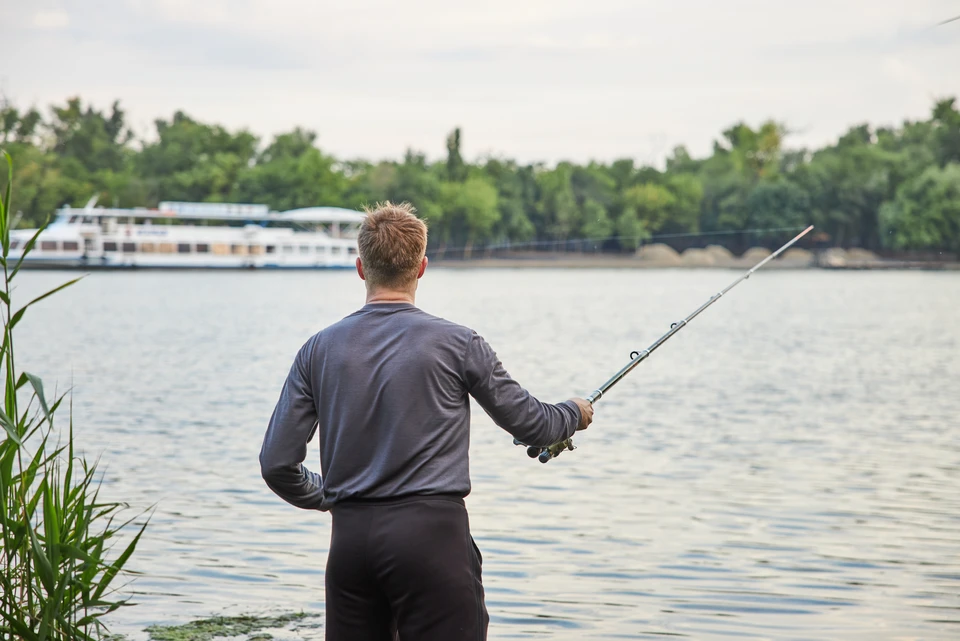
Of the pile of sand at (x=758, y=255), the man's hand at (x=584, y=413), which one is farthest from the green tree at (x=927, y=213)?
the man's hand at (x=584, y=413)

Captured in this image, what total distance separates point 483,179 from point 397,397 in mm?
119147

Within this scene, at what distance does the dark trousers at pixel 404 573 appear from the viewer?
3.50 m

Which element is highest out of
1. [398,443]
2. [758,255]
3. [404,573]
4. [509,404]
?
[758,255]

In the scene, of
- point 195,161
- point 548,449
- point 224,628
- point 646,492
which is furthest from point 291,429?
point 195,161

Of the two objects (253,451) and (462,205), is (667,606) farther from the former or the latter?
(462,205)

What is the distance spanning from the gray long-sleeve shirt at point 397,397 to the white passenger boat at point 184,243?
289ft

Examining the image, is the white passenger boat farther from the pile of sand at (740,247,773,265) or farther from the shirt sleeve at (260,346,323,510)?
the shirt sleeve at (260,346,323,510)

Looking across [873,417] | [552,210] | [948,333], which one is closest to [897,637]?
[873,417]

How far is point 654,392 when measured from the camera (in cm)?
2152

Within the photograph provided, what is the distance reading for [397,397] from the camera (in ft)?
11.6

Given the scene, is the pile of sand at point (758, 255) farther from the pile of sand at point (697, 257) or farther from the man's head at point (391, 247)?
the man's head at point (391, 247)

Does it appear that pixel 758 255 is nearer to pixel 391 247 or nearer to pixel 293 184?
pixel 391 247

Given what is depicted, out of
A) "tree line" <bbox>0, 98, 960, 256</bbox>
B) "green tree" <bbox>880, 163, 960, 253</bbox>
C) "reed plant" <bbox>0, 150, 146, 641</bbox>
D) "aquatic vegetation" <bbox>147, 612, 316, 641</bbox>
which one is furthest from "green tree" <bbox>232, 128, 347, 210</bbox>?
"reed plant" <bbox>0, 150, 146, 641</bbox>

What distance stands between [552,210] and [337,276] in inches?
834
